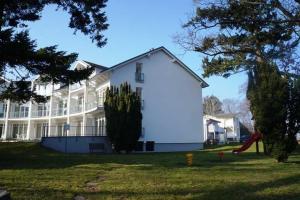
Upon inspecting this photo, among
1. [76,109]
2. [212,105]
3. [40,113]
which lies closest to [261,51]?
[76,109]

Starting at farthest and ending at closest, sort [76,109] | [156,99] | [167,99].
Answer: [76,109] → [167,99] → [156,99]

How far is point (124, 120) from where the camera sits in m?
33.2

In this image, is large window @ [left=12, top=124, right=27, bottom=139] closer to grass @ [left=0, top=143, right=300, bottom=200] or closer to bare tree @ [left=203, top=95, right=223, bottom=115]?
bare tree @ [left=203, top=95, right=223, bottom=115]

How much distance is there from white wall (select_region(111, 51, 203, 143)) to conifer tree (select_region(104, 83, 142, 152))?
7.40 meters

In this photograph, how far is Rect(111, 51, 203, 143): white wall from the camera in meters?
42.6

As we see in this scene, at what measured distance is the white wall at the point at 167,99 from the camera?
42594 millimetres

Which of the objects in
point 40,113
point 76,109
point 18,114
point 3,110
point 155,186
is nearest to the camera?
point 155,186

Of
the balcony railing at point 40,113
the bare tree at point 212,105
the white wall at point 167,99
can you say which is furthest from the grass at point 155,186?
the bare tree at point 212,105

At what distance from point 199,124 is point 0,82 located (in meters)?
29.3

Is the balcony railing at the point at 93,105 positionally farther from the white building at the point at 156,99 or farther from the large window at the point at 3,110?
the large window at the point at 3,110

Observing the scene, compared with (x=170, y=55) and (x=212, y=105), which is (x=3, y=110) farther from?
(x=212, y=105)

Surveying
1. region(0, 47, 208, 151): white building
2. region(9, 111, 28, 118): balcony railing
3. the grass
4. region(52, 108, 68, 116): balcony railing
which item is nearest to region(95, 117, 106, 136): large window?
region(0, 47, 208, 151): white building

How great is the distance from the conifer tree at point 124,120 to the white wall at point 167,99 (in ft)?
24.3

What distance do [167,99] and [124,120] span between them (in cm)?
1256
